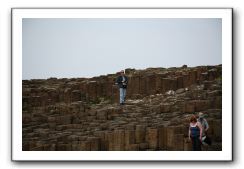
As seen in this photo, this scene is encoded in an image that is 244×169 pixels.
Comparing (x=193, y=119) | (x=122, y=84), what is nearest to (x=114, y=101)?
(x=122, y=84)

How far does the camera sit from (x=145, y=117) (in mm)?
16781

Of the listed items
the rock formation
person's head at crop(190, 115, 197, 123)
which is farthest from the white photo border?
person's head at crop(190, 115, 197, 123)

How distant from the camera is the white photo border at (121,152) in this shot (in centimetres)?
1666

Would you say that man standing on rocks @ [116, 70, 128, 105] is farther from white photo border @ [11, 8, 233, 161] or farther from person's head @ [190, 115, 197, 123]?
person's head @ [190, 115, 197, 123]

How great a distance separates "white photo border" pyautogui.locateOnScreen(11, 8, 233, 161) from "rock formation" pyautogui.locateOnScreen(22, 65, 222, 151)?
0.23 feet

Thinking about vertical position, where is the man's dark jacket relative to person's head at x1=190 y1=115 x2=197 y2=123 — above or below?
above

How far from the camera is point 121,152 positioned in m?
16.7

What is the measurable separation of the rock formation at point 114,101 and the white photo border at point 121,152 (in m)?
0.07

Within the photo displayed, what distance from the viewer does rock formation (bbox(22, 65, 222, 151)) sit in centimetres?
1669

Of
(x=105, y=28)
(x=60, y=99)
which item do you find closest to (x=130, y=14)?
(x=105, y=28)

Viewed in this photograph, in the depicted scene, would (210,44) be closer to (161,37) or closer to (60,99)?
(161,37)

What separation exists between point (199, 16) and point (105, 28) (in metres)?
1.22

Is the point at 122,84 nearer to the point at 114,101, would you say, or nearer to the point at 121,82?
the point at 121,82

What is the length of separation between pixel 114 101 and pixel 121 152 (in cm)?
66
